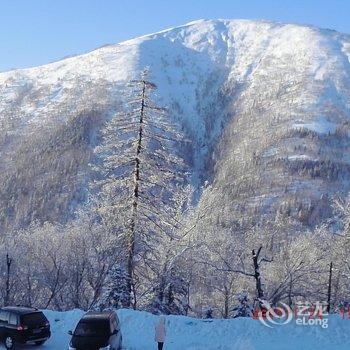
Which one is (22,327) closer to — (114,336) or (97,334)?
(97,334)

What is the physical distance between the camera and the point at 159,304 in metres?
29.1

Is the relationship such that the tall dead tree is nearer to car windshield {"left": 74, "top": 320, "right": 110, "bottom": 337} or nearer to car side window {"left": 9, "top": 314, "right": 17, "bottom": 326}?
car side window {"left": 9, "top": 314, "right": 17, "bottom": 326}

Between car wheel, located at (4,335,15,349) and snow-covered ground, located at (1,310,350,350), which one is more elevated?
snow-covered ground, located at (1,310,350,350)

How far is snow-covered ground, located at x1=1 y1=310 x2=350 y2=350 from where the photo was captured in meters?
19.1

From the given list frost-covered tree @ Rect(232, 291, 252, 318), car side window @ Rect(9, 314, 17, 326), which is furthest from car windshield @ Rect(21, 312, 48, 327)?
frost-covered tree @ Rect(232, 291, 252, 318)

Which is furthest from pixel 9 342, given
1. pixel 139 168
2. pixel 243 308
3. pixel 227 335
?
pixel 243 308

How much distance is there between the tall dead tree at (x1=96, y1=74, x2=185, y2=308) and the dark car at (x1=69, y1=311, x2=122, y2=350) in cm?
761

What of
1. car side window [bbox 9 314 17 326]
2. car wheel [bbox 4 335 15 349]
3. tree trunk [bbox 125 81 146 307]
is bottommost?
car wheel [bbox 4 335 15 349]

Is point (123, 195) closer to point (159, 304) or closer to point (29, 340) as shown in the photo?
point (159, 304)

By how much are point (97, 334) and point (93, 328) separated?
39 centimetres

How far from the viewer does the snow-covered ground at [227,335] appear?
1912cm

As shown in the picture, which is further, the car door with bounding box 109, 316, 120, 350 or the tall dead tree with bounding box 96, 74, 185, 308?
the tall dead tree with bounding box 96, 74, 185, 308

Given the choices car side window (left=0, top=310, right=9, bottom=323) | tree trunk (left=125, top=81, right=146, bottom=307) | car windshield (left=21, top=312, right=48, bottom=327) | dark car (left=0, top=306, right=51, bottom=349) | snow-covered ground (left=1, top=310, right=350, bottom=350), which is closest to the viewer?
snow-covered ground (left=1, top=310, right=350, bottom=350)

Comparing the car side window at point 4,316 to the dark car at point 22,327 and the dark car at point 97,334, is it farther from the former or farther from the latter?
the dark car at point 97,334
